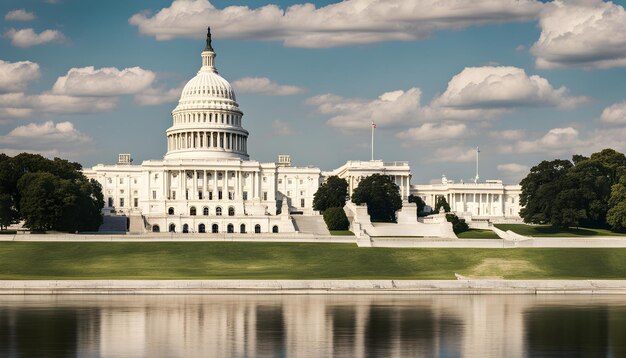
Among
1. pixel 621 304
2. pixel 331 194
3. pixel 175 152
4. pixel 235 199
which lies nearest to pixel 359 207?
pixel 331 194

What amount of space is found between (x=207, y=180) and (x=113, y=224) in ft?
104

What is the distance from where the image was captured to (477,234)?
451 feet

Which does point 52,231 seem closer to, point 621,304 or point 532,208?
point 532,208

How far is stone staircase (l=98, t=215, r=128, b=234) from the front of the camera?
146 metres

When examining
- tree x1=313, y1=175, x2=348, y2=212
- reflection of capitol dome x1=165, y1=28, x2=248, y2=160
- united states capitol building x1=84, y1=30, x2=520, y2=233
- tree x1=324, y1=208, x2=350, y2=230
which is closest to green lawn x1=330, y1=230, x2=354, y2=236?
tree x1=324, y1=208, x2=350, y2=230

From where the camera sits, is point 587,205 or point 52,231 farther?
point 587,205

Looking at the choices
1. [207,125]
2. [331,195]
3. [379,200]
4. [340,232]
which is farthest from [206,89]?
[340,232]

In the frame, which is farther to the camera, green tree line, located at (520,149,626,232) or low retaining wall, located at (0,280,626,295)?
green tree line, located at (520,149,626,232)

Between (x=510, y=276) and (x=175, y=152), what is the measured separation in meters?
110

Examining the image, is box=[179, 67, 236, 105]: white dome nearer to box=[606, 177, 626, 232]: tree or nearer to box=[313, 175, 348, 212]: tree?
box=[313, 175, 348, 212]: tree

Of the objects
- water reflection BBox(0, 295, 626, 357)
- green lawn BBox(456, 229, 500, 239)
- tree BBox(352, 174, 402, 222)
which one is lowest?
water reflection BBox(0, 295, 626, 357)

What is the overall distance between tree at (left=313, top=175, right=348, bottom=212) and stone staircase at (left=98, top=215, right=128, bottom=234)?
91.8 ft

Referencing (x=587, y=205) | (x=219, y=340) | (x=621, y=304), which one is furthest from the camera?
(x=587, y=205)

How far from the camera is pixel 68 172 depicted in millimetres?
140750
